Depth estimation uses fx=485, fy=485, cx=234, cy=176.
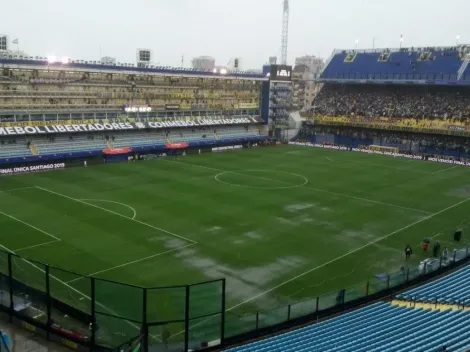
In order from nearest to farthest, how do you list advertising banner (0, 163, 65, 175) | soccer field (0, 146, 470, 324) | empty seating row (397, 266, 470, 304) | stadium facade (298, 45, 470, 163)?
empty seating row (397, 266, 470, 304), soccer field (0, 146, 470, 324), advertising banner (0, 163, 65, 175), stadium facade (298, 45, 470, 163)

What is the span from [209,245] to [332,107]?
218 ft

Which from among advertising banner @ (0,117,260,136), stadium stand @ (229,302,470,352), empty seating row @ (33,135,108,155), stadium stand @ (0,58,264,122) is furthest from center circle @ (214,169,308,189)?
stadium stand @ (229,302,470,352)

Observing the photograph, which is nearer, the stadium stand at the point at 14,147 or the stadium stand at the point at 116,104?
the stadium stand at the point at 14,147

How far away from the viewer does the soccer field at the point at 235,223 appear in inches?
989

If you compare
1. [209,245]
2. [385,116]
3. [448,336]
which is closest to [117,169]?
[209,245]

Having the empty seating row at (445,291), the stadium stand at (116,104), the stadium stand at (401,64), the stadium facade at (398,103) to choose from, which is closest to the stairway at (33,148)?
the stadium stand at (116,104)

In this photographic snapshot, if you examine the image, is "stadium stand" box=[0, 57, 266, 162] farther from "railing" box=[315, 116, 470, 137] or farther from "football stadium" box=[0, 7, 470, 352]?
"railing" box=[315, 116, 470, 137]

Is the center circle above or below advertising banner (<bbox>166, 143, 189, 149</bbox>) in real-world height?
below

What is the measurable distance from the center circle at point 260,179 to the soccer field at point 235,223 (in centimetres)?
11

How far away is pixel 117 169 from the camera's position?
5350 cm

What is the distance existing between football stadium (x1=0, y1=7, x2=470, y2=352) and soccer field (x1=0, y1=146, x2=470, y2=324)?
177 millimetres

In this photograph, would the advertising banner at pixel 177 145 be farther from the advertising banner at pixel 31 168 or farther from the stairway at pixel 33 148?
the stairway at pixel 33 148

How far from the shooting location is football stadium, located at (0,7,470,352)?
1612 cm

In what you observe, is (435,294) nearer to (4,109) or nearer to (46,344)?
(46,344)
